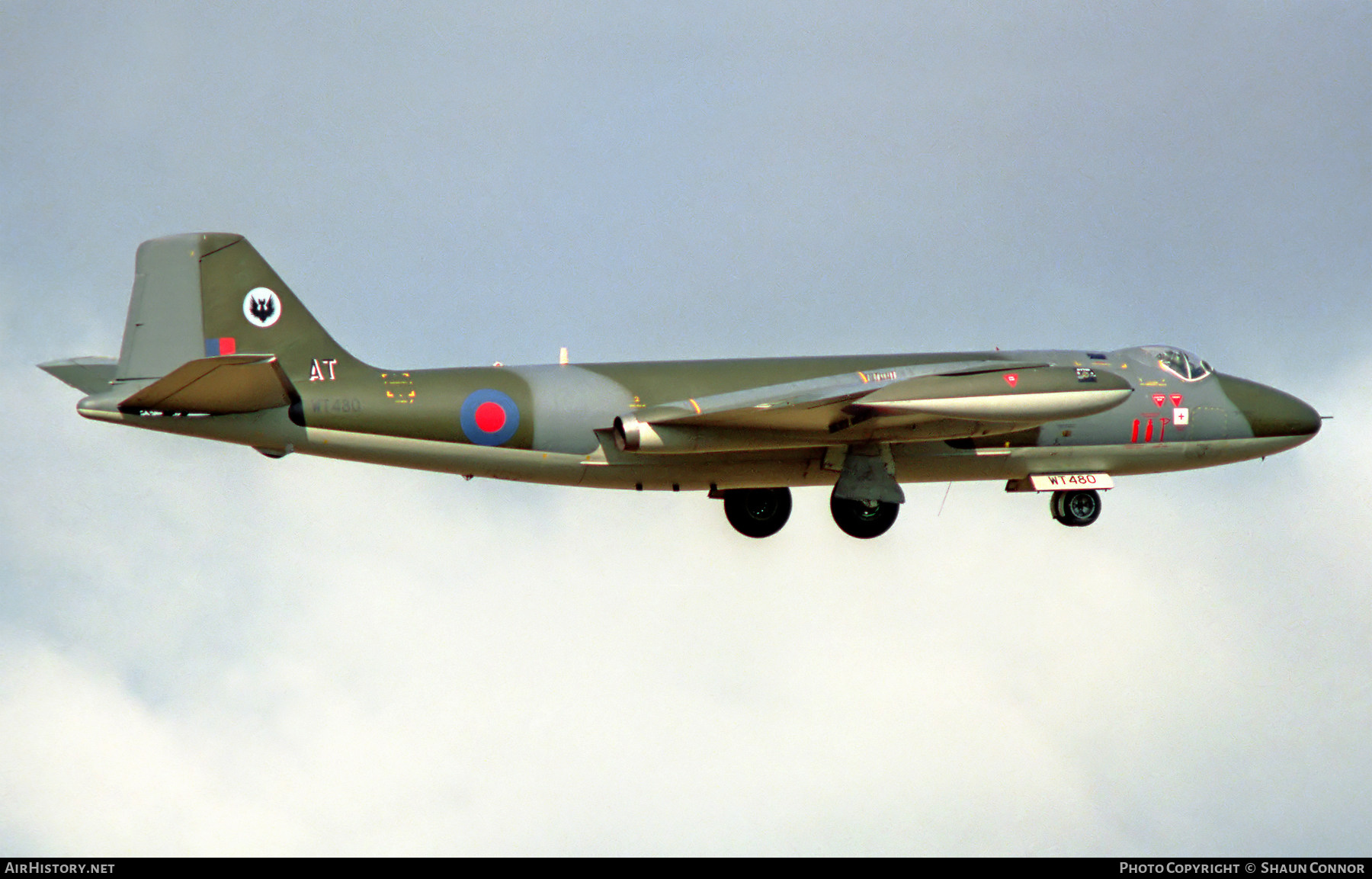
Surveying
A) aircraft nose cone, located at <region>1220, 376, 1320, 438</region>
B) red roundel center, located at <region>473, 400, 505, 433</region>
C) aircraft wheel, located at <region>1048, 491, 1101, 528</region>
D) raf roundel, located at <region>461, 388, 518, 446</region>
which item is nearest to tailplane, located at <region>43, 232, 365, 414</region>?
raf roundel, located at <region>461, 388, 518, 446</region>

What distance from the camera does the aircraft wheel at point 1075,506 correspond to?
2958cm

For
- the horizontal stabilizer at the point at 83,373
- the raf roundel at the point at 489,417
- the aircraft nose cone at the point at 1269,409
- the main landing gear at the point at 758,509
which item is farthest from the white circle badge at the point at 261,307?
the aircraft nose cone at the point at 1269,409

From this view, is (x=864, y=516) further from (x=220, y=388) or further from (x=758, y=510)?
(x=220, y=388)

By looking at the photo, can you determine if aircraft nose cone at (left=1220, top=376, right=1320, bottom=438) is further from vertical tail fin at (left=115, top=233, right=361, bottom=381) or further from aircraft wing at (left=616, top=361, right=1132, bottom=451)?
vertical tail fin at (left=115, top=233, right=361, bottom=381)

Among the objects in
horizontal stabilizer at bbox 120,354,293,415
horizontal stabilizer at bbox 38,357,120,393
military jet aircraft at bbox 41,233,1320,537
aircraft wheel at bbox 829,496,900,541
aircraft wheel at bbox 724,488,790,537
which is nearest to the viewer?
horizontal stabilizer at bbox 120,354,293,415

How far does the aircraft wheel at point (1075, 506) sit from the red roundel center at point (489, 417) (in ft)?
34.6

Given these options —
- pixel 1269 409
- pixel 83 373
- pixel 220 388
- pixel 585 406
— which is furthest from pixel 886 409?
pixel 83 373

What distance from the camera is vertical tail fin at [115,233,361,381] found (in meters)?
24.9

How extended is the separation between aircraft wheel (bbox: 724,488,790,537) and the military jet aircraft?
810mm

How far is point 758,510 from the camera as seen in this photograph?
29.4m

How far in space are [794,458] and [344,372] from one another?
7684mm

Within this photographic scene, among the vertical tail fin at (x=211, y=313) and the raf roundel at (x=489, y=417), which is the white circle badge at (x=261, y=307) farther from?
the raf roundel at (x=489, y=417)

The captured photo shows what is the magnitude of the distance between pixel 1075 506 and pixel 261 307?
1483cm

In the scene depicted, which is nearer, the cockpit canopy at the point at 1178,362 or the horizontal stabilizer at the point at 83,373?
the horizontal stabilizer at the point at 83,373
